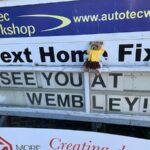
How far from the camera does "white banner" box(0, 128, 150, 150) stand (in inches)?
73.3

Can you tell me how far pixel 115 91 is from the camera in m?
1.92

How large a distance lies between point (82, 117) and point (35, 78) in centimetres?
47

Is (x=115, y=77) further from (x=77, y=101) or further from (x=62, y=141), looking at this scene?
(x=62, y=141)

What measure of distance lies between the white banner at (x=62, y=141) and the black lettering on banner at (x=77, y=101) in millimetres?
214

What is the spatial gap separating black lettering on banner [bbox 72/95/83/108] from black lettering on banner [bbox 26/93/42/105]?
0.89 feet

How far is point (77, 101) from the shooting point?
2.03 meters

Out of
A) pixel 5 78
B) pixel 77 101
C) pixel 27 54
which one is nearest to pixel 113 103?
pixel 77 101

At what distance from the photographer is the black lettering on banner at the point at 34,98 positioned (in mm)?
2101

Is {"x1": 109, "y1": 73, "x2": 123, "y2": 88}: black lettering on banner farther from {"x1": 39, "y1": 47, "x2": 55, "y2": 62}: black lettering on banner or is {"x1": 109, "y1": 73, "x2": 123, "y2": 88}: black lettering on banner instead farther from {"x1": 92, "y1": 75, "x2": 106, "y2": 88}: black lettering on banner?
{"x1": 39, "y1": 47, "x2": 55, "y2": 62}: black lettering on banner

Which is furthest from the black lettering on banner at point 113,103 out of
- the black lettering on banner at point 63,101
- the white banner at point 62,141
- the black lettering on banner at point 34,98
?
the black lettering on banner at point 34,98

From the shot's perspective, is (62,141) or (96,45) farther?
(62,141)

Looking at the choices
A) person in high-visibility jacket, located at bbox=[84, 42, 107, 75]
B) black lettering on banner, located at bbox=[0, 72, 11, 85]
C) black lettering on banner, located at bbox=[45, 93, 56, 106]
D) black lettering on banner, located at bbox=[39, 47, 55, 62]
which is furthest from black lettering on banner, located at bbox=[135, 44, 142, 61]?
black lettering on banner, located at bbox=[0, 72, 11, 85]

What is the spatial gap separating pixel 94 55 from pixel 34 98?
0.64 m

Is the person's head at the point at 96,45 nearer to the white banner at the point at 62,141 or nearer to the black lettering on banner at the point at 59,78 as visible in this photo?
the black lettering on banner at the point at 59,78
